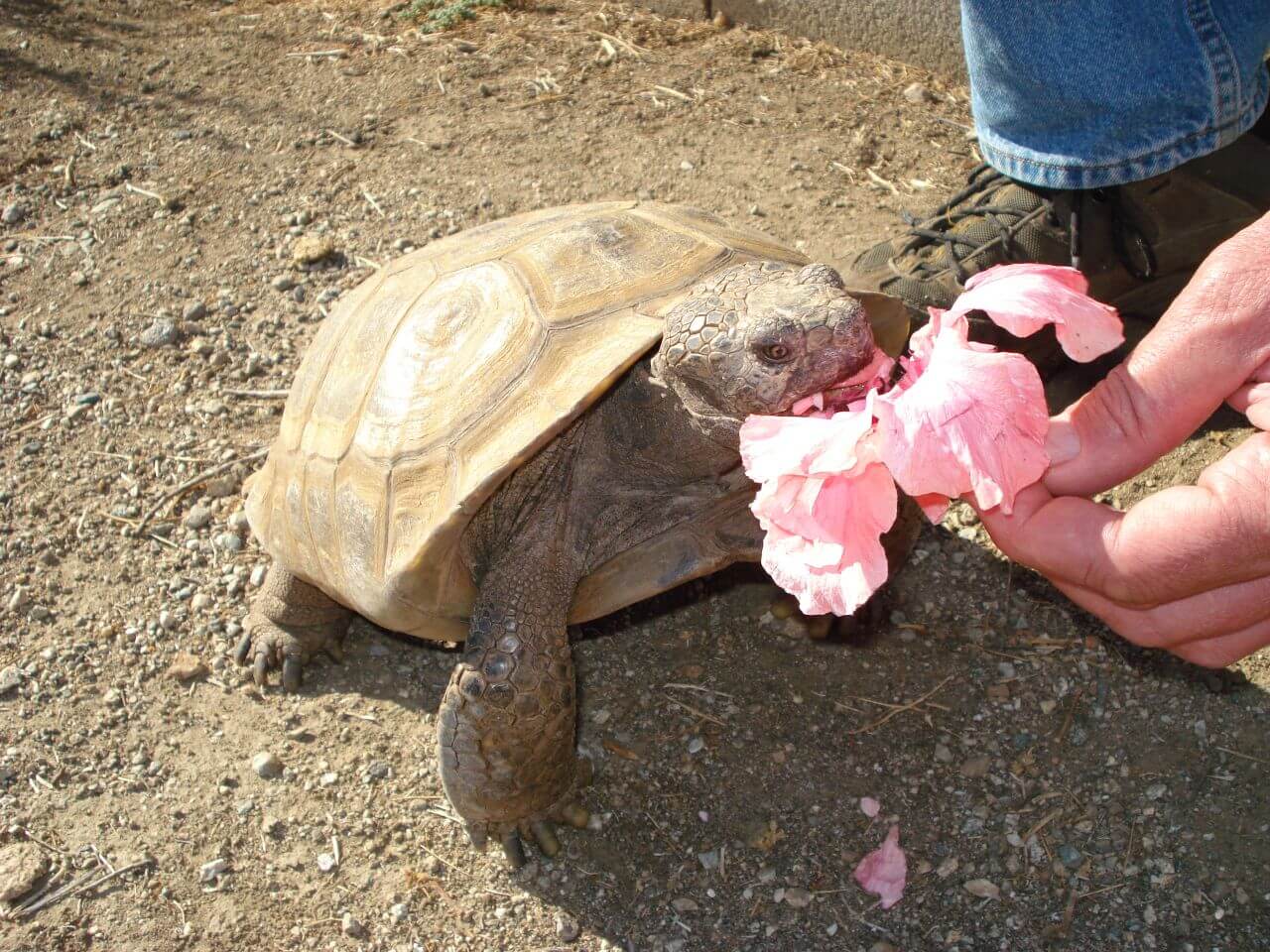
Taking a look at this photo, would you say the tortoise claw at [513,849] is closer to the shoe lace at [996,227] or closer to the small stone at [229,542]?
the small stone at [229,542]

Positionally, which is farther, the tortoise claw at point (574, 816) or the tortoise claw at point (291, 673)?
the tortoise claw at point (291, 673)

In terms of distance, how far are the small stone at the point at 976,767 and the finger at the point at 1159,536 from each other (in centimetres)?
89

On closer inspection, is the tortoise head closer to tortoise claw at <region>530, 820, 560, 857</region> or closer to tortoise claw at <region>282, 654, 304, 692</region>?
tortoise claw at <region>530, 820, 560, 857</region>

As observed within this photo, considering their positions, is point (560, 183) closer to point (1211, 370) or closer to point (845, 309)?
point (845, 309)

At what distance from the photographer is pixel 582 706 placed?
311 centimetres

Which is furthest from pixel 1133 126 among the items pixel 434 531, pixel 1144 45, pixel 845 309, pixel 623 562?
pixel 434 531

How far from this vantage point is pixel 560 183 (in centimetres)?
476

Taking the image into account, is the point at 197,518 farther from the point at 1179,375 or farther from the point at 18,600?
the point at 1179,375

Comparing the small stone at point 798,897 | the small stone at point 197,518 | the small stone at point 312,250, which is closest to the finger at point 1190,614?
the small stone at point 798,897

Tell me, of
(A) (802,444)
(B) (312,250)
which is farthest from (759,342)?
(B) (312,250)

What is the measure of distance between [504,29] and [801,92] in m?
1.68

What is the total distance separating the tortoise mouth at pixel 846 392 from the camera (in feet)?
7.23

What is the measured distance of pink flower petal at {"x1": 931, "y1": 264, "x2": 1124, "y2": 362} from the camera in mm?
1813

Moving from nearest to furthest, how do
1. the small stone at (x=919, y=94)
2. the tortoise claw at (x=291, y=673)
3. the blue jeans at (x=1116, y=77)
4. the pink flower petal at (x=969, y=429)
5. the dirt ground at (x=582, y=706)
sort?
the pink flower petal at (x=969, y=429) < the dirt ground at (x=582, y=706) < the blue jeans at (x=1116, y=77) < the tortoise claw at (x=291, y=673) < the small stone at (x=919, y=94)
